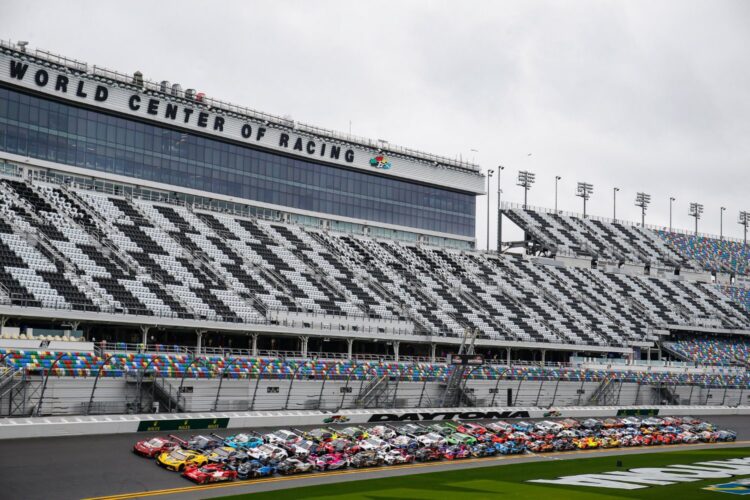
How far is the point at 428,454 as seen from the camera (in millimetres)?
58875

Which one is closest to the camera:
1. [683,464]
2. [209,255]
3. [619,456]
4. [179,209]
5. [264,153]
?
[683,464]

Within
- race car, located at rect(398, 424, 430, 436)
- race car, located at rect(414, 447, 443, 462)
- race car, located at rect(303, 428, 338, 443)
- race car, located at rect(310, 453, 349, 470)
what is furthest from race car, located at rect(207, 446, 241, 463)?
race car, located at rect(398, 424, 430, 436)

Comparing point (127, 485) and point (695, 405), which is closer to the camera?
point (127, 485)

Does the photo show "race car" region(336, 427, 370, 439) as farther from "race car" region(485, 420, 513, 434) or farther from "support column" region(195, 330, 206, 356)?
"support column" region(195, 330, 206, 356)

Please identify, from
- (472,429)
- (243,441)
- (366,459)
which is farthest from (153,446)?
(472,429)

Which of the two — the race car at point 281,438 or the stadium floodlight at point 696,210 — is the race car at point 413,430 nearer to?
the race car at point 281,438

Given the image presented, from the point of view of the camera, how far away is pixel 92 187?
86.7 metres

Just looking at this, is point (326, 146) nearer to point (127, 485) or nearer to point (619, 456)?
point (619, 456)

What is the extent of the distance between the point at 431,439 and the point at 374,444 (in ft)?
17.4

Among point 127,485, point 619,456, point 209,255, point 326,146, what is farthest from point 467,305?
point 127,485

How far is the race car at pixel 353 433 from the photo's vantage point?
59.0 m

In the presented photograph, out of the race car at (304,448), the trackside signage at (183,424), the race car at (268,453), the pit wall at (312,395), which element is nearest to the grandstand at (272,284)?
the pit wall at (312,395)

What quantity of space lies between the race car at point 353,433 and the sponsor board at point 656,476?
39.3 ft

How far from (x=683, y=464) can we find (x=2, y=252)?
51.3m
